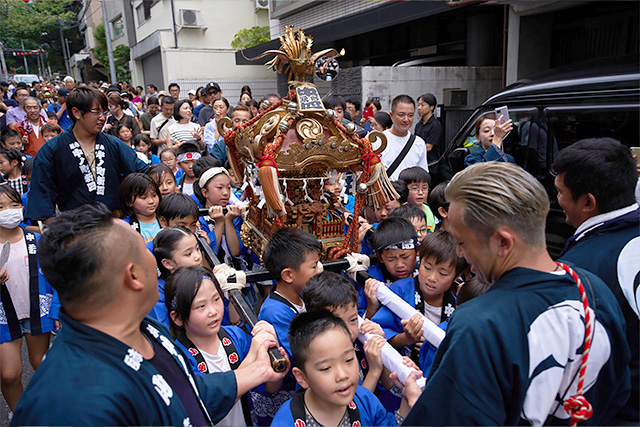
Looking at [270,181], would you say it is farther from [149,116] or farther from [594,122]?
[149,116]

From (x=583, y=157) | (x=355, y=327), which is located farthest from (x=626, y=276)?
(x=355, y=327)

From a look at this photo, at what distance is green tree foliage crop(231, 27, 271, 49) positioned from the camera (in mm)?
16984

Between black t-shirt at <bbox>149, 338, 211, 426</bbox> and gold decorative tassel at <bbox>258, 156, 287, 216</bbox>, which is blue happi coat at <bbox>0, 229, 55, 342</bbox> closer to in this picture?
gold decorative tassel at <bbox>258, 156, 287, 216</bbox>

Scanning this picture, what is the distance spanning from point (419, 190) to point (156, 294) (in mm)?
2906

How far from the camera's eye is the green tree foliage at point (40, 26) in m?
24.3

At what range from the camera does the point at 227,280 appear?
7.77ft

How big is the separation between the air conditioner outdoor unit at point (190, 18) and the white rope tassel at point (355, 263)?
723 inches

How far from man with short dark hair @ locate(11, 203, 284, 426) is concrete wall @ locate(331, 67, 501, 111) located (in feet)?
26.0

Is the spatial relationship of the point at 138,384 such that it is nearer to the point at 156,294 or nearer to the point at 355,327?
the point at 156,294

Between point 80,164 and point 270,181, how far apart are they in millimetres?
1790

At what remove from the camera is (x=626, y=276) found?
5.22 feet

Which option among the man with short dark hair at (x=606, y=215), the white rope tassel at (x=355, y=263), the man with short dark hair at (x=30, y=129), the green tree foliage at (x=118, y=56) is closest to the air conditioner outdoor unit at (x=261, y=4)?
the green tree foliage at (x=118, y=56)

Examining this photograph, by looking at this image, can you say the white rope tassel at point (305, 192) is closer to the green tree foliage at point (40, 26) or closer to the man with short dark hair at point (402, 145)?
the man with short dark hair at point (402, 145)

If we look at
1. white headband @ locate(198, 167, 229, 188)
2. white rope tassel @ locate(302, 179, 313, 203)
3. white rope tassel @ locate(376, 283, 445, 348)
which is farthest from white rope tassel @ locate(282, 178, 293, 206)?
white headband @ locate(198, 167, 229, 188)
